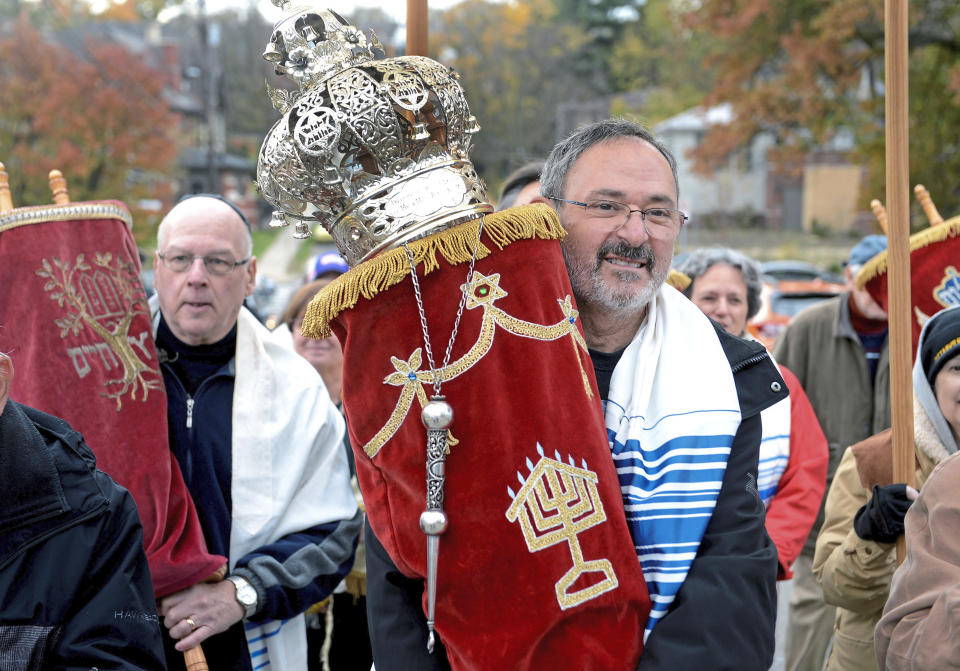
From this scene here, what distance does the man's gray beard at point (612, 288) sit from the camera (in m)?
2.24

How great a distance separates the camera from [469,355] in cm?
197

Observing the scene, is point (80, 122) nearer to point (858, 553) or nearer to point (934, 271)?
point (934, 271)

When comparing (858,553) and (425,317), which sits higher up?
(425,317)

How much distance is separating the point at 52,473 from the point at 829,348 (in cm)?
375

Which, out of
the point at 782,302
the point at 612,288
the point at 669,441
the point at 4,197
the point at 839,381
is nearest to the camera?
the point at 669,441

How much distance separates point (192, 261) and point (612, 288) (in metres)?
1.45

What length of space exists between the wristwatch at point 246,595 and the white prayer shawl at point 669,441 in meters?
1.24

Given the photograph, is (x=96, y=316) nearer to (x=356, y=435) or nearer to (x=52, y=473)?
(x=52, y=473)

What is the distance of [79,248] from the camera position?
278 cm

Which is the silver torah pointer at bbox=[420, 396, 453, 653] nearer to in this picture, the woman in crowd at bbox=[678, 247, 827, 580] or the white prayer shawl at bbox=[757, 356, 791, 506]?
the woman in crowd at bbox=[678, 247, 827, 580]

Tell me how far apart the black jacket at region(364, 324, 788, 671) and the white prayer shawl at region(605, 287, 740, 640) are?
39 mm

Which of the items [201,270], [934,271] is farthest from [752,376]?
[934,271]

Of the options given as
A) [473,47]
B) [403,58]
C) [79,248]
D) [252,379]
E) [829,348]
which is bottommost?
[829,348]

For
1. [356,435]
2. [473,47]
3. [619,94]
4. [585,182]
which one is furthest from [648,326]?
[619,94]
